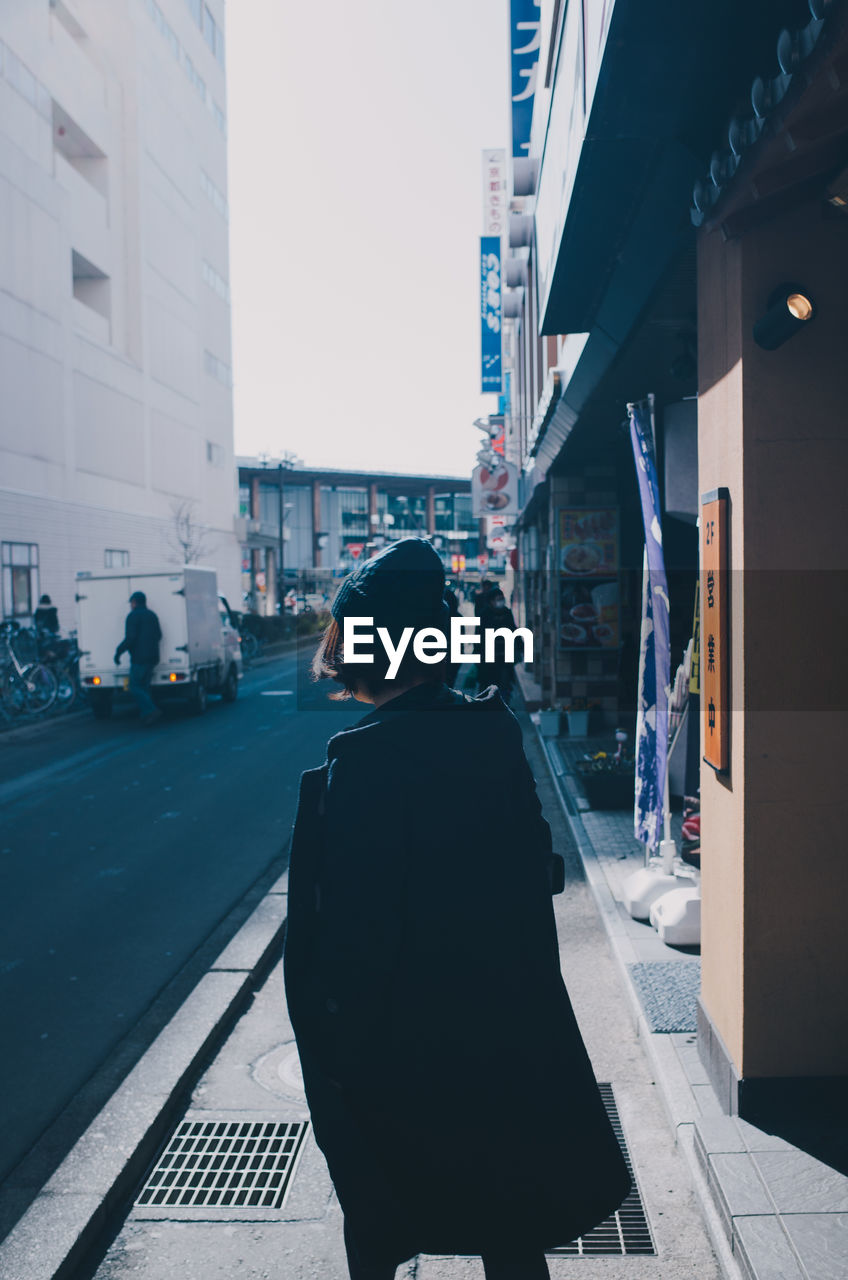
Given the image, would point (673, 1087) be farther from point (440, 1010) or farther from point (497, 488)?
point (497, 488)

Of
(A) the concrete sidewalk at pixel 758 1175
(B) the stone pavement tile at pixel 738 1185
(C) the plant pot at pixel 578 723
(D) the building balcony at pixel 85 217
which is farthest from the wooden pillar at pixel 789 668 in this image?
(D) the building balcony at pixel 85 217

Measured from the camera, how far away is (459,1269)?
318cm

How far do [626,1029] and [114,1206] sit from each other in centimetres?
240

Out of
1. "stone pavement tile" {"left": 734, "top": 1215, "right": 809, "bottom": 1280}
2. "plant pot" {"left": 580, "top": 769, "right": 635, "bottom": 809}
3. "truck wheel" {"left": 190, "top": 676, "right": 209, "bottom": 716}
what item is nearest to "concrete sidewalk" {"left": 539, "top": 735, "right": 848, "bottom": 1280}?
"stone pavement tile" {"left": 734, "top": 1215, "right": 809, "bottom": 1280}

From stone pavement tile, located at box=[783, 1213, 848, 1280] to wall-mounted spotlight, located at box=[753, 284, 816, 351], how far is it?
107 inches

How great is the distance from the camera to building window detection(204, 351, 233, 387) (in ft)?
148

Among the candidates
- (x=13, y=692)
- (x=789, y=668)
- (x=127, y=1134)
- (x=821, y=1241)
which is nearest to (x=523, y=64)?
(x=13, y=692)

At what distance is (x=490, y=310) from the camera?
30438mm

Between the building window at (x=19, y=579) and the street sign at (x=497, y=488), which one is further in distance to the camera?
the building window at (x=19, y=579)

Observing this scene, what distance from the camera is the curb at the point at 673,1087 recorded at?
3.14 m

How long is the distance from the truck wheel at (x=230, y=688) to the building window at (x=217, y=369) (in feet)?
91.0

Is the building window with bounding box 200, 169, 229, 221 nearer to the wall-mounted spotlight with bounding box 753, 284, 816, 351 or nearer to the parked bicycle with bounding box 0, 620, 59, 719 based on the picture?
the parked bicycle with bounding box 0, 620, 59, 719

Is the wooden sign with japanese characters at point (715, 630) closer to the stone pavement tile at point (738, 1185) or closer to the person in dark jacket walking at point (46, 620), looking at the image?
the stone pavement tile at point (738, 1185)

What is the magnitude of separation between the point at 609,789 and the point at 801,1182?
567cm
